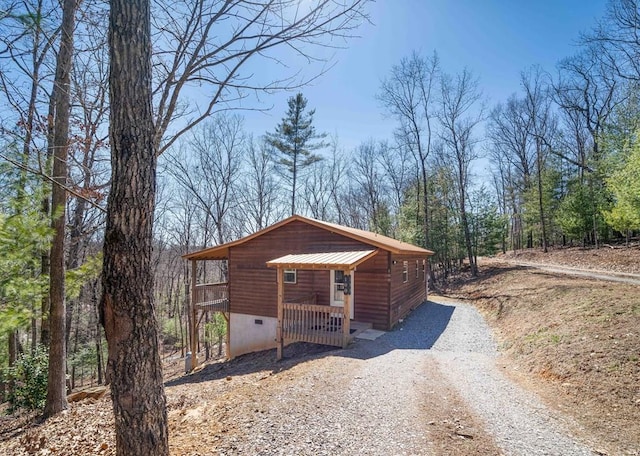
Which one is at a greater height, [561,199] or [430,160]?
[430,160]

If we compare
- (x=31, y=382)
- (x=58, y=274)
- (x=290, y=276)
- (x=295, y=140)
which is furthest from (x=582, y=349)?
(x=295, y=140)

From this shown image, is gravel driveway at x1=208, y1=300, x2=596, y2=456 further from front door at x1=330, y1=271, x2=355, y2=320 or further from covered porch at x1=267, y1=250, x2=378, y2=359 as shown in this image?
front door at x1=330, y1=271, x2=355, y2=320

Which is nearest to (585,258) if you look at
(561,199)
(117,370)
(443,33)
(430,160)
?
(561,199)

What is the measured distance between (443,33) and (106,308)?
8526 mm

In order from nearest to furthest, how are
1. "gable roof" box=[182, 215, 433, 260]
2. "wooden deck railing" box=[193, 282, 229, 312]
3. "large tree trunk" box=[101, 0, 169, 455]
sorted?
1. "large tree trunk" box=[101, 0, 169, 455]
2. "gable roof" box=[182, 215, 433, 260]
3. "wooden deck railing" box=[193, 282, 229, 312]

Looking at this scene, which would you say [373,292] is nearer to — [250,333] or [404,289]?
[404,289]

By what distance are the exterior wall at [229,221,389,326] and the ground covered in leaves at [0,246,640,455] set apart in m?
2.36

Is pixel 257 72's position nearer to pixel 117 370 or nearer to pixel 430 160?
pixel 117 370

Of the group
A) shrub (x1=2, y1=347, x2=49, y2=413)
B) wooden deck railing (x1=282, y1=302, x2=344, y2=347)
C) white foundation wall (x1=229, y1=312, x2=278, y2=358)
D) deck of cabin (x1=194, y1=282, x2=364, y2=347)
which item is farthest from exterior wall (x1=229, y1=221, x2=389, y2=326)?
shrub (x1=2, y1=347, x2=49, y2=413)

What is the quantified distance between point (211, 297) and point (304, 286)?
4.61 metres

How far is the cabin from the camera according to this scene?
8891mm

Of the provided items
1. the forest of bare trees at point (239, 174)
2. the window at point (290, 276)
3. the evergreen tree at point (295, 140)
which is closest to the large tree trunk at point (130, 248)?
the forest of bare trees at point (239, 174)

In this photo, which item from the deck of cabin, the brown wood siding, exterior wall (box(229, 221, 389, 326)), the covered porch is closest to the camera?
the covered porch

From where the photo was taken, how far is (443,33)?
7.39 metres
